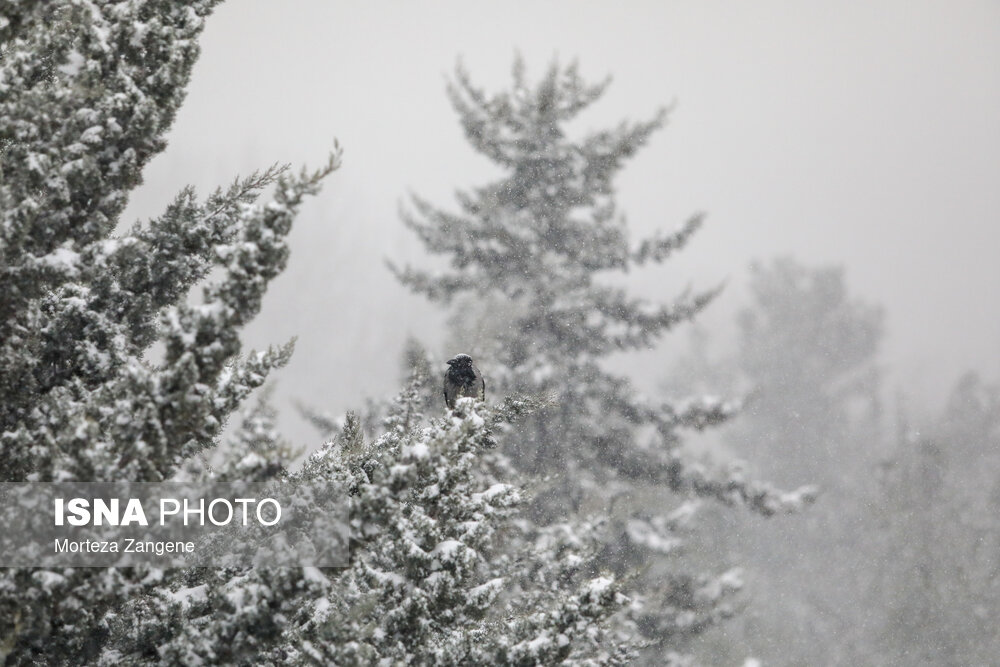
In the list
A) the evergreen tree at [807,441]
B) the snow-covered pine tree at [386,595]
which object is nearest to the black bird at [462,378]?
the snow-covered pine tree at [386,595]

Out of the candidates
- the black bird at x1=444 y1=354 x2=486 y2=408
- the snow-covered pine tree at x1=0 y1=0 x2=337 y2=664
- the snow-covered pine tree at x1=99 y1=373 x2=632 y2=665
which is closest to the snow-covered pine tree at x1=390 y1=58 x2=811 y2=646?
Answer: the black bird at x1=444 y1=354 x2=486 y2=408

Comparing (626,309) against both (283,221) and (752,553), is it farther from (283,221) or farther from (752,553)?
(752,553)

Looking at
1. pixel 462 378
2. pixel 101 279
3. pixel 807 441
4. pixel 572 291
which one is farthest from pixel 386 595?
pixel 807 441

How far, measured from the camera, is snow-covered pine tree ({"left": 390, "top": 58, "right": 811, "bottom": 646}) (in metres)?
12.6

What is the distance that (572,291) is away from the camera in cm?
1311

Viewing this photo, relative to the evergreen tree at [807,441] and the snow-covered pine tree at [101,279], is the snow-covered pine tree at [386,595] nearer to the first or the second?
the snow-covered pine tree at [101,279]

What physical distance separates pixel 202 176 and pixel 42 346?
68.5 m

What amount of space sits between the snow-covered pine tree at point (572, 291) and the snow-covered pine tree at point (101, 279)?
7.73m

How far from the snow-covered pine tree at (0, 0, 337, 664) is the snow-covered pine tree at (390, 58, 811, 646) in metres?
7.73

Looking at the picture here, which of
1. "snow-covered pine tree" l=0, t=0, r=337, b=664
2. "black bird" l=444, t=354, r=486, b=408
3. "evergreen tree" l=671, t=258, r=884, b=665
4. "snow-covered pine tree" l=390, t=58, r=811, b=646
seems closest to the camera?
"snow-covered pine tree" l=0, t=0, r=337, b=664

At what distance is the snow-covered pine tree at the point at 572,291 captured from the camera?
12633 mm

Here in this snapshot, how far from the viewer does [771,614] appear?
27.4m

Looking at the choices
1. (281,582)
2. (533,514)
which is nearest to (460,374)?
(281,582)

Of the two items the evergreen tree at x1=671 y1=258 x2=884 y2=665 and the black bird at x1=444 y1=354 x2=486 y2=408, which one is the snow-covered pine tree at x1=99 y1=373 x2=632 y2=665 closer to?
the black bird at x1=444 y1=354 x2=486 y2=408
